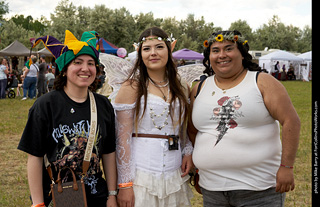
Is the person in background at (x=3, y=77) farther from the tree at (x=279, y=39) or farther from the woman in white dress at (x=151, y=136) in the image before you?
the tree at (x=279, y=39)

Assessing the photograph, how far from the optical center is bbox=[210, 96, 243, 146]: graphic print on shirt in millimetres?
2418

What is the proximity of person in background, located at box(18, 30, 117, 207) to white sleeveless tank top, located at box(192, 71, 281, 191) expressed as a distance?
76cm

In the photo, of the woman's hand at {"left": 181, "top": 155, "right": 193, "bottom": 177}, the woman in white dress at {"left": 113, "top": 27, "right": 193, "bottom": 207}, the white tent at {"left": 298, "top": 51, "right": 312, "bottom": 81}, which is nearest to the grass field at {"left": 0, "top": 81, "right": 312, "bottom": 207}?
the woman's hand at {"left": 181, "top": 155, "right": 193, "bottom": 177}

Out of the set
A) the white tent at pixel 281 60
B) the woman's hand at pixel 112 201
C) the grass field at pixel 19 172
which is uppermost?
the white tent at pixel 281 60

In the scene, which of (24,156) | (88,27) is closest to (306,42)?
(88,27)

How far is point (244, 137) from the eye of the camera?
2389 mm

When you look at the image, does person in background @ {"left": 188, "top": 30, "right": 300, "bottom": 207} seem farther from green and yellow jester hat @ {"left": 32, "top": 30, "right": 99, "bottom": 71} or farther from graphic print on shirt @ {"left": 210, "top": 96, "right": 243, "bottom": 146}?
green and yellow jester hat @ {"left": 32, "top": 30, "right": 99, "bottom": 71}

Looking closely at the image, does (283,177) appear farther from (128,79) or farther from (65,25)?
(65,25)

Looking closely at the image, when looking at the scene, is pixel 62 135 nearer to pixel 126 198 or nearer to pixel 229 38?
pixel 126 198

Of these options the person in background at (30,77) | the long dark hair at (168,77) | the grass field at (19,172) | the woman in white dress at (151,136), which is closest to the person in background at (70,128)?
the woman in white dress at (151,136)

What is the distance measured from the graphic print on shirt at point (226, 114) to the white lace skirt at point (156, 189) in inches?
20.5

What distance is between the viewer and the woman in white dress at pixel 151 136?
263cm

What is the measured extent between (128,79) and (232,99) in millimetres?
876

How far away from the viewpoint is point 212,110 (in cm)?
251
